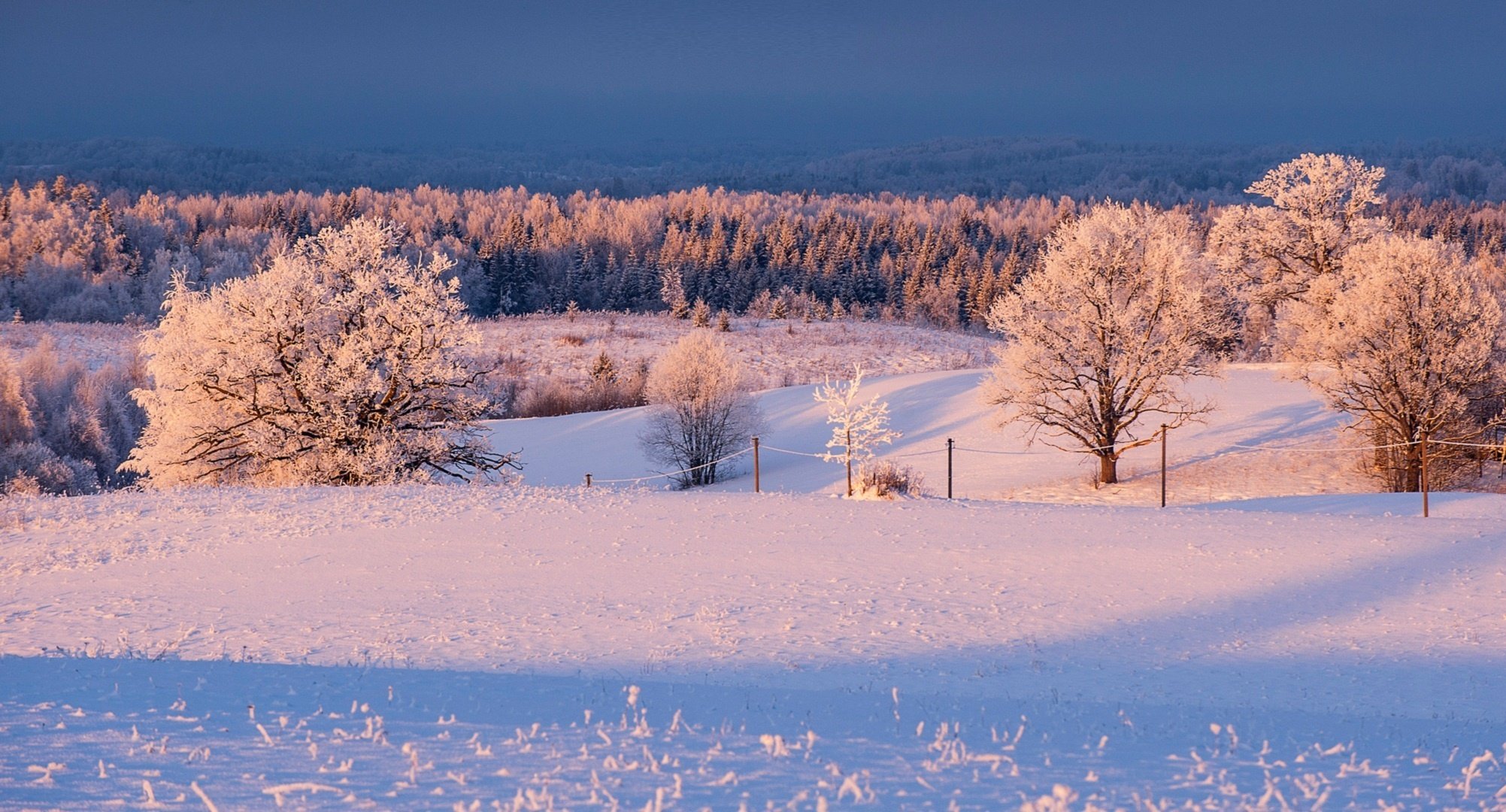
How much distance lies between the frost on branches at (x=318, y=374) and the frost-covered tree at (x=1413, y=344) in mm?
21687

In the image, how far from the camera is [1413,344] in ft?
86.8

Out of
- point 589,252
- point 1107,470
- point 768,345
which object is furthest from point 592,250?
point 1107,470

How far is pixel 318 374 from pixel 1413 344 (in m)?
25.9

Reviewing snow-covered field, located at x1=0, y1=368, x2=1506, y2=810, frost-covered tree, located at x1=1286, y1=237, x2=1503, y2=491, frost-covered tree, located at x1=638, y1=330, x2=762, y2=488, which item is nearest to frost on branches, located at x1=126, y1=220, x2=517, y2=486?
snow-covered field, located at x1=0, y1=368, x2=1506, y2=810

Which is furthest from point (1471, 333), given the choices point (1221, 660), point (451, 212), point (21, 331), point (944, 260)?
point (451, 212)

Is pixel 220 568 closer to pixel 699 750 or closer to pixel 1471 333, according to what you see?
pixel 699 750

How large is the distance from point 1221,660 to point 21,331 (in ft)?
229

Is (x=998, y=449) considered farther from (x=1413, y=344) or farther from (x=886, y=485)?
(x=886, y=485)

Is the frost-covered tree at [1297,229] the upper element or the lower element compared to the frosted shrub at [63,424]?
upper

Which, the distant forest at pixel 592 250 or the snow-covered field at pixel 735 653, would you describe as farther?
the distant forest at pixel 592 250

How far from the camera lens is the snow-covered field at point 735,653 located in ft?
16.5

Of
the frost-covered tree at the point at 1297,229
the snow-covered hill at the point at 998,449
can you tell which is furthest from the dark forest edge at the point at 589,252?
the frost-covered tree at the point at 1297,229

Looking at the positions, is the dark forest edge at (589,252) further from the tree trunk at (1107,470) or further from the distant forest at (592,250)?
the tree trunk at (1107,470)

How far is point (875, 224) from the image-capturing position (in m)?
122
